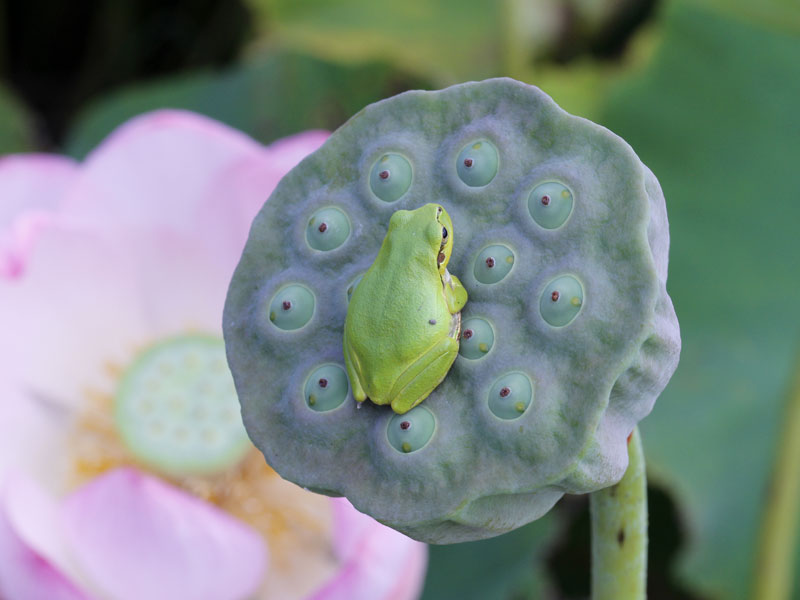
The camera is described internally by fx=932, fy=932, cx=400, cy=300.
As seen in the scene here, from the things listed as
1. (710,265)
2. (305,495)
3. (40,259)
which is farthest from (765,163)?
(40,259)

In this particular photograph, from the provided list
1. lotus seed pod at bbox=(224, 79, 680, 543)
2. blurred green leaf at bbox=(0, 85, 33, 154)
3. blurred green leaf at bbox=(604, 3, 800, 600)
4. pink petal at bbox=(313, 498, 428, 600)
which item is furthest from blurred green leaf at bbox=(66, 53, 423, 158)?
lotus seed pod at bbox=(224, 79, 680, 543)

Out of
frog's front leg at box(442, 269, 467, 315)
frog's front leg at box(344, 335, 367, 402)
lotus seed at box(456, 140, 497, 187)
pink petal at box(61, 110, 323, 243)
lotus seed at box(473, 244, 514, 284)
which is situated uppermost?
lotus seed at box(456, 140, 497, 187)

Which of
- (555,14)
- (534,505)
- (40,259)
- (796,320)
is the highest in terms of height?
(534,505)

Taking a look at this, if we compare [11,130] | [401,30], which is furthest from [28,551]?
[401,30]

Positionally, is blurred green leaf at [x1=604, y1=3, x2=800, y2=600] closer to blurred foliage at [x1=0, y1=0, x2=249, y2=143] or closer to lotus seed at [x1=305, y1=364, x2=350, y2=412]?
lotus seed at [x1=305, y1=364, x2=350, y2=412]

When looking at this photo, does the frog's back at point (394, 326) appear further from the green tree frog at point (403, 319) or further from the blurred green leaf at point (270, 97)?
the blurred green leaf at point (270, 97)

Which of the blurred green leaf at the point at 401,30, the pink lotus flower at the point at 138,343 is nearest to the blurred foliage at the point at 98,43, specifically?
the blurred green leaf at the point at 401,30

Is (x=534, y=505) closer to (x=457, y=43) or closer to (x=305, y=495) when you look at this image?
(x=305, y=495)
